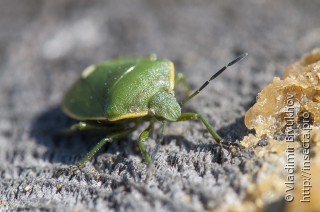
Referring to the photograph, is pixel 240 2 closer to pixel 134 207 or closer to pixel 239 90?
pixel 239 90

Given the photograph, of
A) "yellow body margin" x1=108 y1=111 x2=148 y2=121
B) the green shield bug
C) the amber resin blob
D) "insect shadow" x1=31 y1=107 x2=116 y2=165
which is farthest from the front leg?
the amber resin blob

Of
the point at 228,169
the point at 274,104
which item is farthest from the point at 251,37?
the point at 228,169

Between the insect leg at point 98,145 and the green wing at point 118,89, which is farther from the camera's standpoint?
the green wing at point 118,89

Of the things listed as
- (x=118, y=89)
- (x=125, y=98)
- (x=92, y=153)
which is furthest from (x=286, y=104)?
(x=92, y=153)

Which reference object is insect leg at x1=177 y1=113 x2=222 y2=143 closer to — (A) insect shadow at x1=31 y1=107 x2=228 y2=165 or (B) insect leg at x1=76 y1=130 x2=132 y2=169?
(A) insect shadow at x1=31 y1=107 x2=228 y2=165

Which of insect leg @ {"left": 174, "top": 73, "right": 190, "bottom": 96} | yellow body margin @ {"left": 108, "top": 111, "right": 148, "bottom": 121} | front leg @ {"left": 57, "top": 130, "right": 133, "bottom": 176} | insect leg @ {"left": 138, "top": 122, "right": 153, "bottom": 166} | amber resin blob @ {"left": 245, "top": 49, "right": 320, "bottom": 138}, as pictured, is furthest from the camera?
insect leg @ {"left": 174, "top": 73, "right": 190, "bottom": 96}

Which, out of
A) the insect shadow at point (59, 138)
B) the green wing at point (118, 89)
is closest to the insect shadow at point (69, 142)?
the insect shadow at point (59, 138)

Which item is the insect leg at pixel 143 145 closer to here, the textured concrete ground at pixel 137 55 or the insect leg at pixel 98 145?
the textured concrete ground at pixel 137 55
